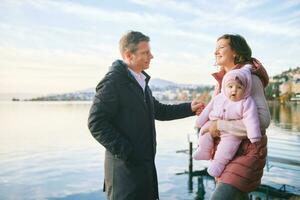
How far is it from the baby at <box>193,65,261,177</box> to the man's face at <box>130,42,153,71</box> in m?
0.85

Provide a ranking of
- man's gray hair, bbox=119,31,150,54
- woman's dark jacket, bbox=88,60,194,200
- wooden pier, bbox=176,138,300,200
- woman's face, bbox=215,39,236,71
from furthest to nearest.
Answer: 1. wooden pier, bbox=176,138,300,200
2. man's gray hair, bbox=119,31,150,54
3. woman's dark jacket, bbox=88,60,194,200
4. woman's face, bbox=215,39,236,71

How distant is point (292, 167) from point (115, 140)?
26.7m

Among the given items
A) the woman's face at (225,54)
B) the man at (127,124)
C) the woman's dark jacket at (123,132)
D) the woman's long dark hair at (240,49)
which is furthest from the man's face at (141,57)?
the woman's long dark hair at (240,49)

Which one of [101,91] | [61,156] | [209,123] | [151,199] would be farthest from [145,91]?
[61,156]

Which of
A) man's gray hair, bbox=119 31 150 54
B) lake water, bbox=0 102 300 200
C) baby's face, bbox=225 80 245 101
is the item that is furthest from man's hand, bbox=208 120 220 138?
lake water, bbox=0 102 300 200

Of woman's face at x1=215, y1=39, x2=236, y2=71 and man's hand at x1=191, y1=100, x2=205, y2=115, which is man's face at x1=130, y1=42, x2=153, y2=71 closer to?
woman's face at x1=215, y1=39, x2=236, y2=71

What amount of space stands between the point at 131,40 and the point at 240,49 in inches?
41.0

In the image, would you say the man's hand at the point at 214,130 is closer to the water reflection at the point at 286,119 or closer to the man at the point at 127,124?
the man at the point at 127,124

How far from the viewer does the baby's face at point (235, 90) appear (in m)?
3.02

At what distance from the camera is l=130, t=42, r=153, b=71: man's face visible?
Result: 371 cm

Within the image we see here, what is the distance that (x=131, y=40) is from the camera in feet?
12.2

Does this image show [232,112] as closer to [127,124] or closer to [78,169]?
[127,124]

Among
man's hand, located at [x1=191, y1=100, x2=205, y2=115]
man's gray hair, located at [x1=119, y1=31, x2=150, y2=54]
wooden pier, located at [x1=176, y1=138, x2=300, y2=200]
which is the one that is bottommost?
wooden pier, located at [x1=176, y1=138, x2=300, y2=200]

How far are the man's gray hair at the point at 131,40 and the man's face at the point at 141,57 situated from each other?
4 cm
